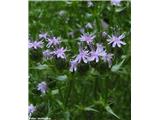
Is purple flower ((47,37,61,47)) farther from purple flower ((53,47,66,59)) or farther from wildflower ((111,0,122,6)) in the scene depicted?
wildflower ((111,0,122,6))

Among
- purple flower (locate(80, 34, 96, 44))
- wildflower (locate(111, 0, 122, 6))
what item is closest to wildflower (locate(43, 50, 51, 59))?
purple flower (locate(80, 34, 96, 44))

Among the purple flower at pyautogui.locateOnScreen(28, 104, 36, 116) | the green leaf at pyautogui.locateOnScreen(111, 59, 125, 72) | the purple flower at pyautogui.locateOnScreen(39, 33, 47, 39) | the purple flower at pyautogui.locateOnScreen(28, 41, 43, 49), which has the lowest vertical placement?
the purple flower at pyautogui.locateOnScreen(28, 104, 36, 116)

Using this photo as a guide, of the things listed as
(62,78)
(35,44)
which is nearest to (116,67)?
(62,78)

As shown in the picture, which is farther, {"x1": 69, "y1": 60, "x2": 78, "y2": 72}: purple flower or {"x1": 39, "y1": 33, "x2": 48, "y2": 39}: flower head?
{"x1": 39, "y1": 33, "x2": 48, "y2": 39}: flower head

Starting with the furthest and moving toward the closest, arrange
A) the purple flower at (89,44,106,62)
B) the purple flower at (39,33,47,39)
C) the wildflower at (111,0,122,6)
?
1. the wildflower at (111,0,122,6)
2. the purple flower at (39,33,47,39)
3. the purple flower at (89,44,106,62)

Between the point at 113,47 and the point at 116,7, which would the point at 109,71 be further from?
the point at 116,7

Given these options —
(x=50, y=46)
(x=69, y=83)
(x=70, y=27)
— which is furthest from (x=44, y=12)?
(x=69, y=83)

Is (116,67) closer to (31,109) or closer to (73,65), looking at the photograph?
(73,65)

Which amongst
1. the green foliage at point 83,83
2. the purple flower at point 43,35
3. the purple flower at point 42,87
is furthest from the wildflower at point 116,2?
the purple flower at point 42,87

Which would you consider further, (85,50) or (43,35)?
(43,35)

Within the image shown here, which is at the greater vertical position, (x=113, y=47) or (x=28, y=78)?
(x=113, y=47)
